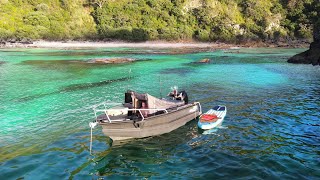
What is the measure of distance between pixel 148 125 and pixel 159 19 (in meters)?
130

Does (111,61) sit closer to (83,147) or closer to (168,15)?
(83,147)

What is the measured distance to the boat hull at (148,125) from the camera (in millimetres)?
15977

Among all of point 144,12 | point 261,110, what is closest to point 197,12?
point 144,12

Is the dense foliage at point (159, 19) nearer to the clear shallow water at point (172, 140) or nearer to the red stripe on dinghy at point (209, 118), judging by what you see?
the clear shallow water at point (172, 140)

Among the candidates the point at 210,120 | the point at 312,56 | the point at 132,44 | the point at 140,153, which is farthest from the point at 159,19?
the point at 140,153

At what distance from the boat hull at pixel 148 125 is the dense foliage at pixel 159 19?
351ft

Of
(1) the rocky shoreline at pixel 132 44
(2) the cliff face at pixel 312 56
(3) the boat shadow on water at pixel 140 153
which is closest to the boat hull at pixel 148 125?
(3) the boat shadow on water at pixel 140 153

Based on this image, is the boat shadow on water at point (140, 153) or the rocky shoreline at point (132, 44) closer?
the boat shadow on water at point (140, 153)

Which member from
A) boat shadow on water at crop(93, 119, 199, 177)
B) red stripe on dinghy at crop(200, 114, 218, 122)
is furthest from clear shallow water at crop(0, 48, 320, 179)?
red stripe on dinghy at crop(200, 114, 218, 122)

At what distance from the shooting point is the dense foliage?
120456 mm

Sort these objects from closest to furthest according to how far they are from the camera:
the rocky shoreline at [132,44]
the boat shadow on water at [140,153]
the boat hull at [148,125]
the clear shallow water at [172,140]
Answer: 1. the clear shallow water at [172,140]
2. the boat shadow on water at [140,153]
3. the boat hull at [148,125]
4. the rocky shoreline at [132,44]

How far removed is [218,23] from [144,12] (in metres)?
39.1

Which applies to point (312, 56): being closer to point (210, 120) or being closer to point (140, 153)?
point (210, 120)

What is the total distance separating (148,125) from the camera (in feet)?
55.2
